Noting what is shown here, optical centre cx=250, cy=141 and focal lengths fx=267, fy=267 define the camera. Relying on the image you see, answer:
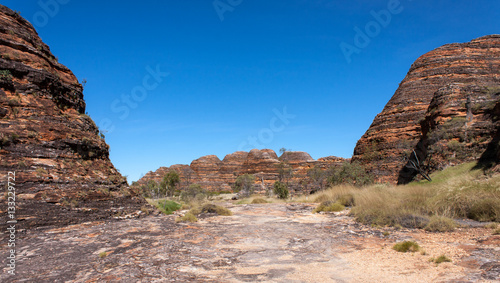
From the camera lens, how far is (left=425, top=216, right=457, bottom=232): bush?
21.7 ft

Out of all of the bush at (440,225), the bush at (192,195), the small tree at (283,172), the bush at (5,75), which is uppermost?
the bush at (5,75)

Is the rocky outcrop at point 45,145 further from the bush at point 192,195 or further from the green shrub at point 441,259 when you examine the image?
the bush at point 192,195

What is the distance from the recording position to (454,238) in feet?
19.1

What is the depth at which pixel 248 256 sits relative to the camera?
5.08m

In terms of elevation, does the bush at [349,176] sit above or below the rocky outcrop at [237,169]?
below

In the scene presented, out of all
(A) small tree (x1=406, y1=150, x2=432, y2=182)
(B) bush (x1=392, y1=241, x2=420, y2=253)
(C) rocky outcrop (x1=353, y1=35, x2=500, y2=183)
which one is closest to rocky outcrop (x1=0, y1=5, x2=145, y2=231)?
(B) bush (x1=392, y1=241, x2=420, y2=253)

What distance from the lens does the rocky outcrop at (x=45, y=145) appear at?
25.4ft

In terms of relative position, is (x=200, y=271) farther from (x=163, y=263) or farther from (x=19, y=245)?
(x=19, y=245)

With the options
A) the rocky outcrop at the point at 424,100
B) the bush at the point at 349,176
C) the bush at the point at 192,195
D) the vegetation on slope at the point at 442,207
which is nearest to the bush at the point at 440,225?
the vegetation on slope at the point at 442,207

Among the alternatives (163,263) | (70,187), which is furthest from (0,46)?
(163,263)

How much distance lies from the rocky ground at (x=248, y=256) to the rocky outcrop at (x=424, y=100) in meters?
20.5

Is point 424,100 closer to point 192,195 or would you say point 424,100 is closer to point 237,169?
point 192,195

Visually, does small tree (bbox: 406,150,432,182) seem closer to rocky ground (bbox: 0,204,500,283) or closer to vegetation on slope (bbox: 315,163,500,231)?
vegetation on slope (bbox: 315,163,500,231)

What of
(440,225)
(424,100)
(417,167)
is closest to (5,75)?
(440,225)
